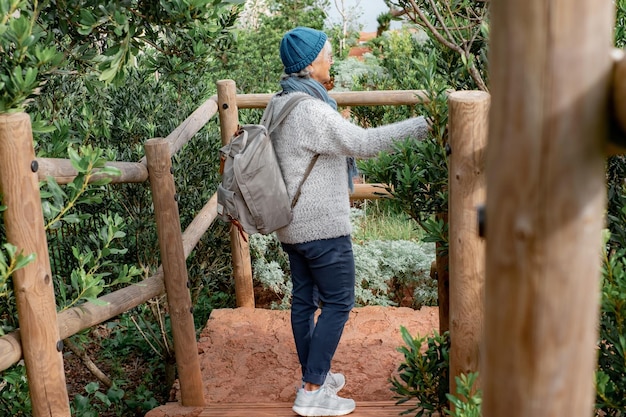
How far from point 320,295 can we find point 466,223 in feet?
3.90

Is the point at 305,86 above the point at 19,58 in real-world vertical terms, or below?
below

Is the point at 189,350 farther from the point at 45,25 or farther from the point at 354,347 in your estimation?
the point at 45,25

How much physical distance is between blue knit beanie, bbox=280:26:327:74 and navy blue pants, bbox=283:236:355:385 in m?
0.77

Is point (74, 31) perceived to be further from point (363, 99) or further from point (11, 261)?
point (363, 99)

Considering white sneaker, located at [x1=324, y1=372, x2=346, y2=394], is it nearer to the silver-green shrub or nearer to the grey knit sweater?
the grey knit sweater

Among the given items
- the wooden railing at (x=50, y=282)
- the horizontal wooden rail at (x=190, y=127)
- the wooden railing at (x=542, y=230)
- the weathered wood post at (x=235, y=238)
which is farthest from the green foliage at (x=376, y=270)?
the wooden railing at (x=542, y=230)

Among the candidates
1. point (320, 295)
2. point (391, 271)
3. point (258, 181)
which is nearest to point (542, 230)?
point (258, 181)

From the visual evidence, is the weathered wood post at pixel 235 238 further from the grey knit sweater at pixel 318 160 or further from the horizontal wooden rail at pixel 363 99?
the grey knit sweater at pixel 318 160

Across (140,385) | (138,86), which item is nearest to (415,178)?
(140,385)

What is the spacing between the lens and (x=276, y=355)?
4.50 meters

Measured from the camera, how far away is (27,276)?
2.63 m

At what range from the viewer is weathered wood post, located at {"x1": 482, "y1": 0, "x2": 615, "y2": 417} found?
129 centimetres

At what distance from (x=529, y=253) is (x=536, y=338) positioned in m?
0.15

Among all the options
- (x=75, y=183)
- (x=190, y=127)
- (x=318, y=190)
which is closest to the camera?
(x=75, y=183)
